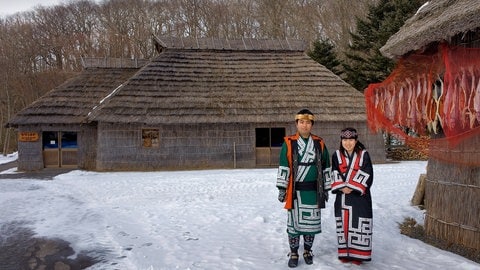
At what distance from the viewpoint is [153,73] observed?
15.5 m

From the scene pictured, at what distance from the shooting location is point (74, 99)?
50.5 ft

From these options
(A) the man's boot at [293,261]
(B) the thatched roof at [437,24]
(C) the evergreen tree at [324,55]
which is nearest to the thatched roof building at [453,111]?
(B) the thatched roof at [437,24]

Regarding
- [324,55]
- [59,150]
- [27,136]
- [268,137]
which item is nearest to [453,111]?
[268,137]

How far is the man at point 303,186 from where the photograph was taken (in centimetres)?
419

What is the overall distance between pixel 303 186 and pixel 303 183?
0.11 ft

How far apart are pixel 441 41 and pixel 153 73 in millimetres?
12191

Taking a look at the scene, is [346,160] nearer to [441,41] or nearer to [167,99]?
[441,41]

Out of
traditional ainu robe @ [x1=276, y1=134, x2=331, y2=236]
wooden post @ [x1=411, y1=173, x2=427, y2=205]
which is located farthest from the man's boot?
wooden post @ [x1=411, y1=173, x2=427, y2=205]

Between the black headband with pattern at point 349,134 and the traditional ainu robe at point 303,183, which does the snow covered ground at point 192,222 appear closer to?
the traditional ainu robe at point 303,183

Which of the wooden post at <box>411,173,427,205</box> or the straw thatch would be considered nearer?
the wooden post at <box>411,173,427,205</box>

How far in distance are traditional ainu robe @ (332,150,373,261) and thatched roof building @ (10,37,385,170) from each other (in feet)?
33.2

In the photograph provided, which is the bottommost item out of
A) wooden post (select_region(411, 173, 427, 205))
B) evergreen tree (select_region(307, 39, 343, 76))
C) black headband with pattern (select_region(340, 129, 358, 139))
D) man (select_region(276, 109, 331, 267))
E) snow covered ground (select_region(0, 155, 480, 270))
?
snow covered ground (select_region(0, 155, 480, 270))

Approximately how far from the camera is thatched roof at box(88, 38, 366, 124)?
46.5 ft

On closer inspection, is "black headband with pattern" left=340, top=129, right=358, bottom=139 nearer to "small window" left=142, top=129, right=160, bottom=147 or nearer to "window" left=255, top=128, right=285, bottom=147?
"small window" left=142, top=129, right=160, bottom=147
